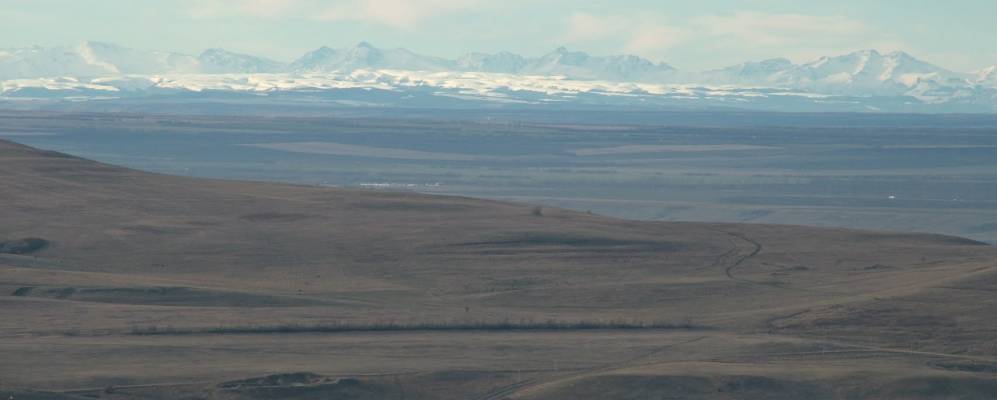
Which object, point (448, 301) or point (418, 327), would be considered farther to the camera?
point (448, 301)

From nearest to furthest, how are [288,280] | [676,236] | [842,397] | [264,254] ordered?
[842,397], [288,280], [264,254], [676,236]

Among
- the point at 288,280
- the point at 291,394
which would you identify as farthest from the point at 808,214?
the point at 291,394

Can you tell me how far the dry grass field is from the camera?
54.6 metres

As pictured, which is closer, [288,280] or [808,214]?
[288,280]

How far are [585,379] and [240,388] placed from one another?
33.3ft

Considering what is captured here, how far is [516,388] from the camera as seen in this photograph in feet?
177

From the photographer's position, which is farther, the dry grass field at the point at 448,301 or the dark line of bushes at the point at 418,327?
the dark line of bushes at the point at 418,327

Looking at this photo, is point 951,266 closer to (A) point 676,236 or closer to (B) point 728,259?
(B) point 728,259

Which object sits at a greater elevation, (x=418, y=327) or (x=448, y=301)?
(x=418, y=327)

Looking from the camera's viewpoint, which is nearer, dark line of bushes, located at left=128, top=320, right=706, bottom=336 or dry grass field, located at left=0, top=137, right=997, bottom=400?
dry grass field, located at left=0, top=137, right=997, bottom=400

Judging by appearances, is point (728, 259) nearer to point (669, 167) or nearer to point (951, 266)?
point (951, 266)

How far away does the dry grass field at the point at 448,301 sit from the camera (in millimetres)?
54594

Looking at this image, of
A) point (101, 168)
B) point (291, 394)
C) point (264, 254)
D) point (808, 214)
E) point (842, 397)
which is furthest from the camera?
point (808, 214)

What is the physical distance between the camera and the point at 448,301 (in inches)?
2938
